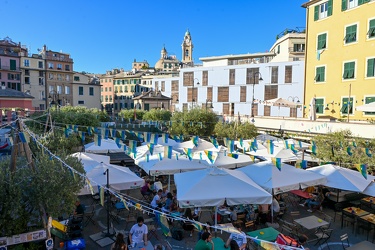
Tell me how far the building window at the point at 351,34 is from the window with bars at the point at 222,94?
86.4 ft

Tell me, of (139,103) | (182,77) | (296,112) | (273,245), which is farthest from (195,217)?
(182,77)

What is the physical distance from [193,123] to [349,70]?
49.7 ft

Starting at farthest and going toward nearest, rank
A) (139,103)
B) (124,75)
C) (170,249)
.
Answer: (124,75)
(139,103)
(170,249)

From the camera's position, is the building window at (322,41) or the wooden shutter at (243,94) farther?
the wooden shutter at (243,94)

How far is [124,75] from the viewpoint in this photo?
285ft

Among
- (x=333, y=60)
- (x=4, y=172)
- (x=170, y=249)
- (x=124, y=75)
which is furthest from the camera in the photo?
(x=124, y=75)

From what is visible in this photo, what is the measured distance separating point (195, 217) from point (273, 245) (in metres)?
4.87

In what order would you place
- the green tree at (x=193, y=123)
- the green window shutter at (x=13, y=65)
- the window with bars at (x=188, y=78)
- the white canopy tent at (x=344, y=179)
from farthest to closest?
the green window shutter at (x=13, y=65), the window with bars at (x=188, y=78), the green tree at (x=193, y=123), the white canopy tent at (x=344, y=179)

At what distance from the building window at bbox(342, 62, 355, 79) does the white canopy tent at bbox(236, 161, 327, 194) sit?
61.0 ft

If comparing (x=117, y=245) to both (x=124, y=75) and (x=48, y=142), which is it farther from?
(x=124, y=75)

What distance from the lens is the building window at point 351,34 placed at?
26.2 m

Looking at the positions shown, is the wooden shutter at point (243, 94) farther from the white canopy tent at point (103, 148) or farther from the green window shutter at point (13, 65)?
the green window shutter at point (13, 65)

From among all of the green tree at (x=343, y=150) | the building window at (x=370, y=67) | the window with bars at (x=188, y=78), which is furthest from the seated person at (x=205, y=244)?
the window with bars at (x=188, y=78)

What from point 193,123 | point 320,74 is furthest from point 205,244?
point 320,74
